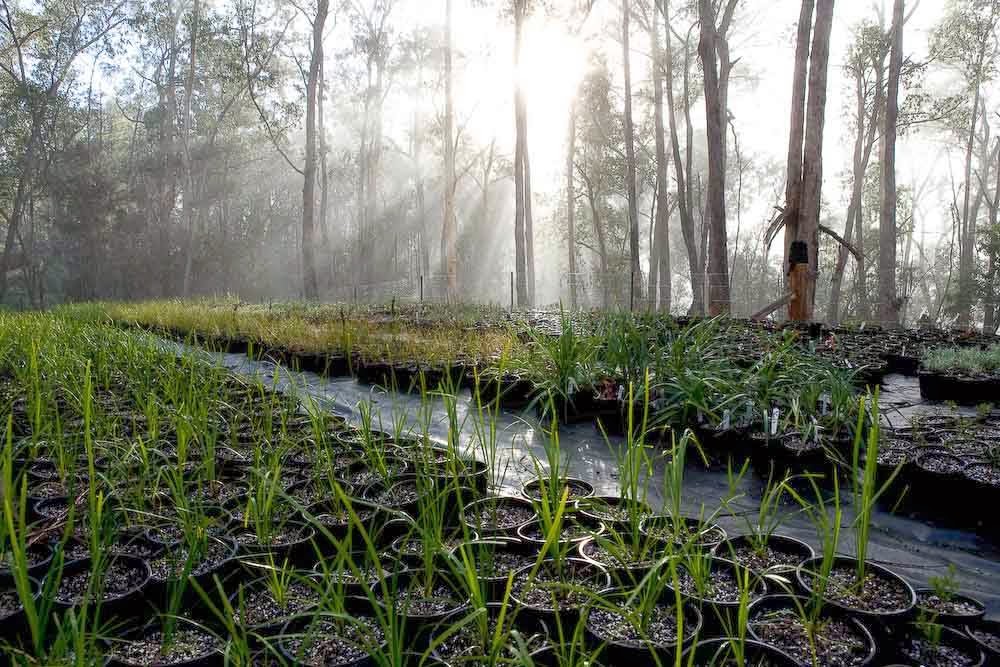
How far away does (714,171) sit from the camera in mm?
10039

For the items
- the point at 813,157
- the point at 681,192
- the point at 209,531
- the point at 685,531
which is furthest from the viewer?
the point at 681,192

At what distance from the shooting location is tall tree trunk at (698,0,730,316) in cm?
936

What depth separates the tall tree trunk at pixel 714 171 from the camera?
30.7 feet

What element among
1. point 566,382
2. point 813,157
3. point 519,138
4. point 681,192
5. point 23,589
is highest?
point 519,138

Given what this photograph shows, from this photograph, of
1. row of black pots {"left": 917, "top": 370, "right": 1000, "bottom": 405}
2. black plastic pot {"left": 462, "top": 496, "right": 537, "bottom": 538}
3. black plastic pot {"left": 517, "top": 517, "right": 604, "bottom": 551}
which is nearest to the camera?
black plastic pot {"left": 517, "top": 517, "right": 604, "bottom": 551}

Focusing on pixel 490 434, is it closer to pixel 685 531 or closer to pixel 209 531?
pixel 685 531

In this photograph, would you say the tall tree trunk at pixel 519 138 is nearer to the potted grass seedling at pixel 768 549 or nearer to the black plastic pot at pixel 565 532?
the black plastic pot at pixel 565 532

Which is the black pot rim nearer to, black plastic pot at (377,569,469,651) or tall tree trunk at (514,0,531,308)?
black plastic pot at (377,569,469,651)

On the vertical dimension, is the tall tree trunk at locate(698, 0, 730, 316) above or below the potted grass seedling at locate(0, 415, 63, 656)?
above

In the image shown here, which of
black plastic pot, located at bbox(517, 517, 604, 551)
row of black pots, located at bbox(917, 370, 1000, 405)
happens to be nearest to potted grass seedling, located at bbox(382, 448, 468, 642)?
black plastic pot, located at bbox(517, 517, 604, 551)

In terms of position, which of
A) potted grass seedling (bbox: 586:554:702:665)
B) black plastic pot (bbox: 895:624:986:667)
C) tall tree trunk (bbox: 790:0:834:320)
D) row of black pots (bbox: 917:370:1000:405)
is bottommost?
black plastic pot (bbox: 895:624:986:667)

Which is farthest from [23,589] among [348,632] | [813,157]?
[813,157]

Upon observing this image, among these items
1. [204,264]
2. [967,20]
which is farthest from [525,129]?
[204,264]

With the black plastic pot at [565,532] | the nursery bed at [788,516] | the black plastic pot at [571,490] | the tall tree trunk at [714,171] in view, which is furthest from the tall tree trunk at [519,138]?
the black plastic pot at [565,532]
